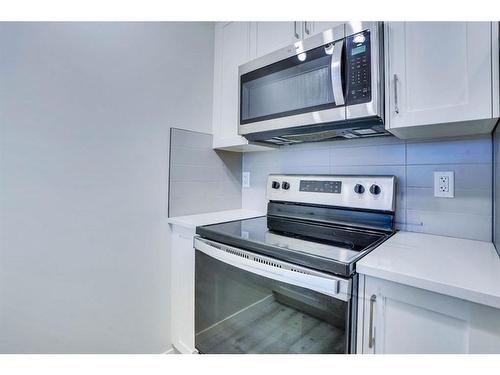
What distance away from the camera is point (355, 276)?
772mm

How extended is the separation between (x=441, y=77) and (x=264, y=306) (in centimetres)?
108

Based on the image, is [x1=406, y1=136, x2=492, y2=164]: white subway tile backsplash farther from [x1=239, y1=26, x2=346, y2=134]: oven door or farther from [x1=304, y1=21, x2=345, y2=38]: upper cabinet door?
[x1=304, y1=21, x2=345, y2=38]: upper cabinet door

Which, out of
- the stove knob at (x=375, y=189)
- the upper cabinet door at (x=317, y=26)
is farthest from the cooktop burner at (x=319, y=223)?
the upper cabinet door at (x=317, y=26)

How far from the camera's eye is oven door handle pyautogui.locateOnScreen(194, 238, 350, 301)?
757 mm

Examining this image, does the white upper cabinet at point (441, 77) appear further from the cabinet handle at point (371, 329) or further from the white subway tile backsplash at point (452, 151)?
the cabinet handle at point (371, 329)

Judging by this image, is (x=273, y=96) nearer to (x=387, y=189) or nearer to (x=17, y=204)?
(x=387, y=189)

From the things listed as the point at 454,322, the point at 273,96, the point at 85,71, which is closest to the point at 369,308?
the point at 454,322

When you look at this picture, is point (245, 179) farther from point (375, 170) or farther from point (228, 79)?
point (375, 170)

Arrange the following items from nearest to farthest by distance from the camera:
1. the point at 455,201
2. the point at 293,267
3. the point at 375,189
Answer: the point at 293,267 → the point at 455,201 → the point at 375,189

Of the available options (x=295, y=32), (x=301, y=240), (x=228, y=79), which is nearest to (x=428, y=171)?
(x=301, y=240)

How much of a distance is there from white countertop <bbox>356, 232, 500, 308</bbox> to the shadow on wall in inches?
43.2

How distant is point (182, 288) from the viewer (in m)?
1.40

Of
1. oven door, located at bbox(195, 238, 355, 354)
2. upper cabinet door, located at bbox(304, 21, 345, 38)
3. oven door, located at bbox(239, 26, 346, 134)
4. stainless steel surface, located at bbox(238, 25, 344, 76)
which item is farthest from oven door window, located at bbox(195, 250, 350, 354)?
upper cabinet door, located at bbox(304, 21, 345, 38)

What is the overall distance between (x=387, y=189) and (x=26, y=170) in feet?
5.17
